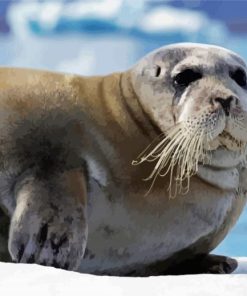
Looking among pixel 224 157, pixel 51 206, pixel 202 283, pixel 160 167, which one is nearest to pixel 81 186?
pixel 51 206

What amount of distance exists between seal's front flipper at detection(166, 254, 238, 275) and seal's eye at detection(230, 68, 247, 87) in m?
0.72

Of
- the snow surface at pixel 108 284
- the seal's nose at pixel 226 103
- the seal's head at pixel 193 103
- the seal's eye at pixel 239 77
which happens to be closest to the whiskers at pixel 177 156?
the seal's head at pixel 193 103

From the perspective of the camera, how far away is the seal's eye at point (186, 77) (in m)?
2.98

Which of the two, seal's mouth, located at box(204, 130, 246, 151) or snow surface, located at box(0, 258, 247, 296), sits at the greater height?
snow surface, located at box(0, 258, 247, 296)

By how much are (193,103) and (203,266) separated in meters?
0.73

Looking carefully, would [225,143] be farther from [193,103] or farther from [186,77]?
[186,77]

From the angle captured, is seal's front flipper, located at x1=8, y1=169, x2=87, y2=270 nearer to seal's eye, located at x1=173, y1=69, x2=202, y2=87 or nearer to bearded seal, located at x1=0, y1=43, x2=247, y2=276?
bearded seal, located at x1=0, y1=43, x2=247, y2=276

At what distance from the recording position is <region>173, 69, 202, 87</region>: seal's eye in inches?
117

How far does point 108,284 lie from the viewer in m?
1.82

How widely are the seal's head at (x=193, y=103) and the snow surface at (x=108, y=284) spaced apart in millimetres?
960

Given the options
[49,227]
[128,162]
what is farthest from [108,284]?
[128,162]

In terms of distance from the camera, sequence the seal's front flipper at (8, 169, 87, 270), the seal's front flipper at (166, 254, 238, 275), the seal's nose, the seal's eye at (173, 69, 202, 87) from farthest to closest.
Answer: the seal's front flipper at (166, 254, 238, 275) → the seal's eye at (173, 69, 202, 87) → the seal's nose → the seal's front flipper at (8, 169, 87, 270)

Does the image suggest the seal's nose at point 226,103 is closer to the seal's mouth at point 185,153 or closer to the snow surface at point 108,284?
the seal's mouth at point 185,153

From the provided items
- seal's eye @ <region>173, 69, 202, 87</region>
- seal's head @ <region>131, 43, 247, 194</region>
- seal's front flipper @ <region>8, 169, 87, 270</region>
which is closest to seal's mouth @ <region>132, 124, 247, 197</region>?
seal's head @ <region>131, 43, 247, 194</region>
